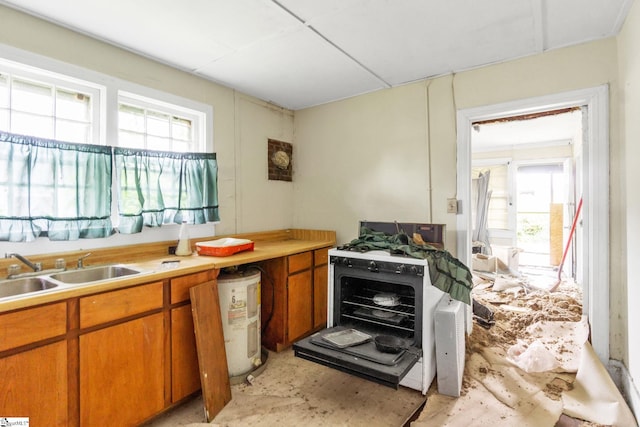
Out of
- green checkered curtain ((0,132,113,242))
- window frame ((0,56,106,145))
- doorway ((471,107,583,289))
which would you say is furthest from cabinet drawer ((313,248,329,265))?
doorway ((471,107,583,289))

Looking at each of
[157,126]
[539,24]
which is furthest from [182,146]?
[539,24]

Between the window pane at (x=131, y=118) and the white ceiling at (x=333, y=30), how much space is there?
438 millimetres

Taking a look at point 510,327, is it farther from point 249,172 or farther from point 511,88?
point 249,172

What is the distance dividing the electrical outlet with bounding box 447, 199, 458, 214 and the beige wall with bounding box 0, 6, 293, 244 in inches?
71.8

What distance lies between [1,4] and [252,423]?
2.85m

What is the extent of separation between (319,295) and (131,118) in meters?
2.26

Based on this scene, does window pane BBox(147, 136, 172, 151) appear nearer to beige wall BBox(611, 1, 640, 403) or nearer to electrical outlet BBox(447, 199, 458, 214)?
electrical outlet BBox(447, 199, 458, 214)

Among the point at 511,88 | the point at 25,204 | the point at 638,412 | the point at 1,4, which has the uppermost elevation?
the point at 1,4

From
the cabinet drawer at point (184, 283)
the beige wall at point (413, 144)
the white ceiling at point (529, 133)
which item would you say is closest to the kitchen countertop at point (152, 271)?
the cabinet drawer at point (184, 283)

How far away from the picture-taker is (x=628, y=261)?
2.00 m

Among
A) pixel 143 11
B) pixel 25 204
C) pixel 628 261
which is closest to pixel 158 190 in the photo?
pixel 25 204

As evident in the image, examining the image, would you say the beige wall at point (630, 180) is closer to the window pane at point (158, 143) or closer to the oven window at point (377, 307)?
the oven window at point (377, 307)

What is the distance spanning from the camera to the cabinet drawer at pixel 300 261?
9.21 ft

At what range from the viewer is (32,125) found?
200 cm
